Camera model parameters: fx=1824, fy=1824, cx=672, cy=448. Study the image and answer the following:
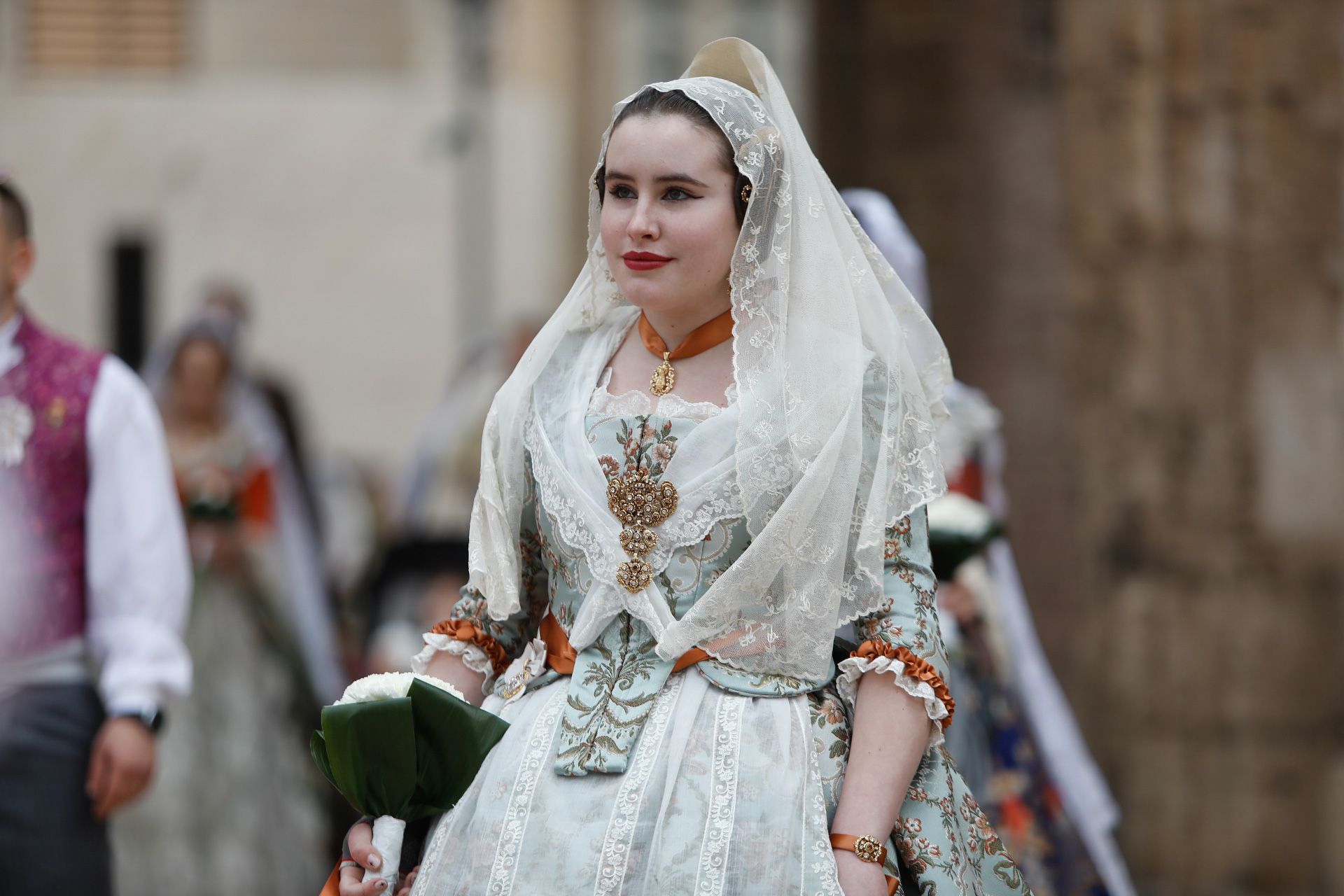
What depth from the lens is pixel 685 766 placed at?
2.66 m

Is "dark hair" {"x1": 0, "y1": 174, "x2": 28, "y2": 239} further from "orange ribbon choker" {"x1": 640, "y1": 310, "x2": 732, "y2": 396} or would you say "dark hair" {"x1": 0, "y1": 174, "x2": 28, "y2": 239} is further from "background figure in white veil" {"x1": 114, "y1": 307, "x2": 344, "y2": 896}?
"background figure in white veil" {"x1": 114, "y1": 307, "x2": 344, "y2": 896}

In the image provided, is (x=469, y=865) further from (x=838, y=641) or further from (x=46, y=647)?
(x=46, y=647)

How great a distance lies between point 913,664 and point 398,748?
2.53 ft

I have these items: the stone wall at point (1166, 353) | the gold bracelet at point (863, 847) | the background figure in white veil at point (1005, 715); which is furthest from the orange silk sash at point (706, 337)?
the stone wall at point (1166, 353)

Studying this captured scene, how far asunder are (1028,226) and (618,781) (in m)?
4.44

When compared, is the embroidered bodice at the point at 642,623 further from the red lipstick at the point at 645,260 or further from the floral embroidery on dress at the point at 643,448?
the red lipstick at the point at 645,260

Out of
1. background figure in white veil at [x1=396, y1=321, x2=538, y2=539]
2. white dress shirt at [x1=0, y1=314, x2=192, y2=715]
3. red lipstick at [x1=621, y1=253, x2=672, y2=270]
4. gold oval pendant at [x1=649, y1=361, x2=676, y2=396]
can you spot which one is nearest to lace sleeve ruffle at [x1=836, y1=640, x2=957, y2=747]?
gold oval pendant at [x1=649, y1=361, x2=676, y2=396]

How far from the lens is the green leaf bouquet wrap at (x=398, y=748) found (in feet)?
8.84

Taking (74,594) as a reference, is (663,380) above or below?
above

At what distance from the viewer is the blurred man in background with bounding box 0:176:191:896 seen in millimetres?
4078

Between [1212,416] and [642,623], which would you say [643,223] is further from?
[1212,416]

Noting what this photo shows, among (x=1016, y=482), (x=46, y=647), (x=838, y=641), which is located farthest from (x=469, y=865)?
(x=1016, y=482)

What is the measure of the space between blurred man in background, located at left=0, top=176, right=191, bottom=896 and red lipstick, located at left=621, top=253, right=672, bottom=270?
1925mm

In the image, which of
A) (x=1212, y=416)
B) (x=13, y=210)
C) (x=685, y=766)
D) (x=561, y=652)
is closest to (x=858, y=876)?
(x=685, y=766)
